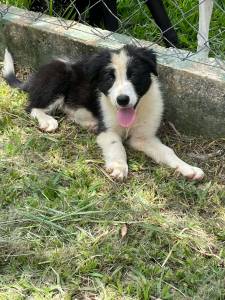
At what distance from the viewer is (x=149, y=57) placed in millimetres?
3117

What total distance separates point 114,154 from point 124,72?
1.50 feet

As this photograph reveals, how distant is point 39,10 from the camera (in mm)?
4633

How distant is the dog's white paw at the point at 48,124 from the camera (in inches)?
134

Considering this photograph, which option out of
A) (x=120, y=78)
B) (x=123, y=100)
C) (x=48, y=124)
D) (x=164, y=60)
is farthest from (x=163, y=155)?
(x=48, y=124)

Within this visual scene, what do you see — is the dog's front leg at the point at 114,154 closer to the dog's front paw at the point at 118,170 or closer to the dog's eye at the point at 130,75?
the dog's front paw at the point at 118,170

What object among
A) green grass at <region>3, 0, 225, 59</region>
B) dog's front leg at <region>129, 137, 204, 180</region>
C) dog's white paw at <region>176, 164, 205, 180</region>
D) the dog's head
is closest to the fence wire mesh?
green grass at <region>3, 0, 225, 59</region>

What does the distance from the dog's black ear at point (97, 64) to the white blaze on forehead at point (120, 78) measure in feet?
0.16

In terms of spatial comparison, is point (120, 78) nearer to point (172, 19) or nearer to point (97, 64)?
point (97, 64)

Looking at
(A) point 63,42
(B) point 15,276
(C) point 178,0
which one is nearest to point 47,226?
(B) point 15,276

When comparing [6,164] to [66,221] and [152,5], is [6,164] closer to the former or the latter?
[66,221]

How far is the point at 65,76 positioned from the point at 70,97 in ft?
0.47

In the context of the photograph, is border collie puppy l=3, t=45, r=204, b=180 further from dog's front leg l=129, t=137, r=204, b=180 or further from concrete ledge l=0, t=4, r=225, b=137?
concrete ledge l=0, t=4, r=225, b=137

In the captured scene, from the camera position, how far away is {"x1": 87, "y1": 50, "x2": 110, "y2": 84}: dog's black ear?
3127 mm

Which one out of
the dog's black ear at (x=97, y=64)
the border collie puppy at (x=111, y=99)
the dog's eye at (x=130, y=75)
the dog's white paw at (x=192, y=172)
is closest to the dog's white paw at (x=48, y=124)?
the border collie puppy at (x=111, y=99)
